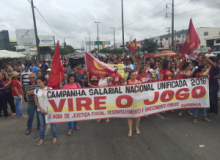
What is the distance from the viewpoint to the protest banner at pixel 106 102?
375 centimetres

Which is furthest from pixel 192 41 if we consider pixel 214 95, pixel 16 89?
pixel 16 89

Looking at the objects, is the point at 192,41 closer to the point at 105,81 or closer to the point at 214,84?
the point at 214,84

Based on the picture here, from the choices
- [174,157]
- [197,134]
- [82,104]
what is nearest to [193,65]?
[197,134]

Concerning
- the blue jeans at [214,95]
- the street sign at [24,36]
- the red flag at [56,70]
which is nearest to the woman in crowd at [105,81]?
the red flag at [56,70]

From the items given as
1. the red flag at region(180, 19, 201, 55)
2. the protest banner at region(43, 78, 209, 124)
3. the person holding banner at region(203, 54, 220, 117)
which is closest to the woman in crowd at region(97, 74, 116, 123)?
the protest banner at region(43, 78, 209, 124)

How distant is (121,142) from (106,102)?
3.26 feet

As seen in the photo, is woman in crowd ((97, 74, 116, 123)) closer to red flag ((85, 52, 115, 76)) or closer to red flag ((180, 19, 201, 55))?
red flag ((85, 52, 115, 76))

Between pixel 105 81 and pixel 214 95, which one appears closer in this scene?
pixel 105 81

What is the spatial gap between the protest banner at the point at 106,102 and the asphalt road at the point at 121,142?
0.53 m

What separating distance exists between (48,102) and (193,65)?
565 cm

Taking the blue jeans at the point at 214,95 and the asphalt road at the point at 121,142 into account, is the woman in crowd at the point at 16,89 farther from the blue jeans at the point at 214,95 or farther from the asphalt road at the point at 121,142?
the blue jeans at the point at 214,95

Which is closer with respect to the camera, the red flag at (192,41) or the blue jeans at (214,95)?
the blue jeans at (214,95)

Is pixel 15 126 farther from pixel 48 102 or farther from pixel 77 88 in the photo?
pixel 77 88

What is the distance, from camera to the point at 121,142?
11.9 feet
